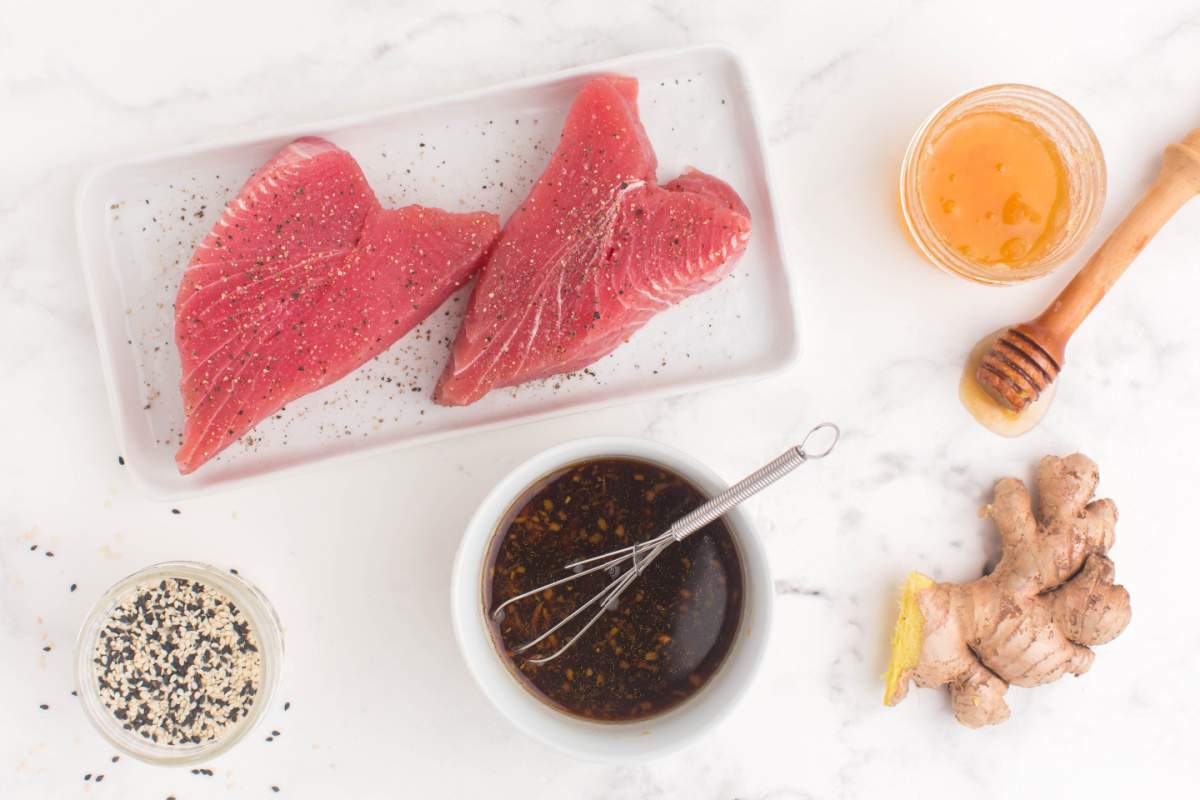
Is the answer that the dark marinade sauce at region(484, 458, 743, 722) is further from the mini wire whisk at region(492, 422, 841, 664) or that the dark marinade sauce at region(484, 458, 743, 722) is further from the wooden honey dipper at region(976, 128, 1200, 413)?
the wooden honey dipper at region(976, 128, 1200, 413)

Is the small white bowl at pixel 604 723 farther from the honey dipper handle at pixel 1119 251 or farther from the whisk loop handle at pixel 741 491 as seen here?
the honey dipper handle at pixel 1119 251

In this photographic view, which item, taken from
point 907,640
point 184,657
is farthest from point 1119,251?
point 184,657

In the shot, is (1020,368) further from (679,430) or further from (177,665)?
(177,665)

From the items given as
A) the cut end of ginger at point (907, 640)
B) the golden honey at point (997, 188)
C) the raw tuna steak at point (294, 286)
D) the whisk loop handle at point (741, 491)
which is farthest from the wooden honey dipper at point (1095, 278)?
the raw tuna steak at point (294, 286)

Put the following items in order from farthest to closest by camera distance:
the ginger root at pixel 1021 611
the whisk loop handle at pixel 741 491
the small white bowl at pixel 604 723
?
the ginger root at pixel 1021 611 → the small white bowl at pixel 604 723 → the whisk loop handle at pixel 741 491

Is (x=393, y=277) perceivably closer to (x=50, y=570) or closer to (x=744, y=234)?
(x=744, y=234)

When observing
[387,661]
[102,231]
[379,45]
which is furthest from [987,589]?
[102,231]
